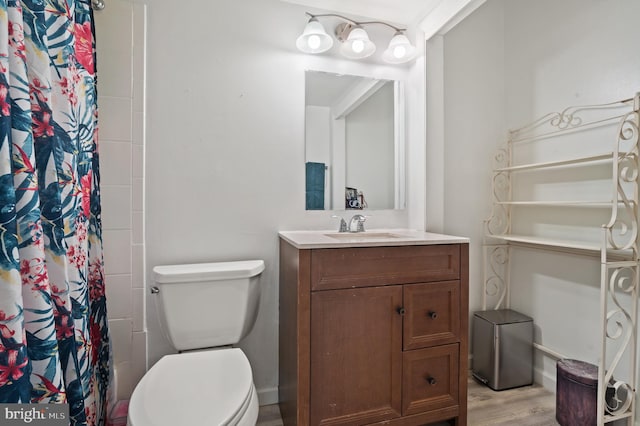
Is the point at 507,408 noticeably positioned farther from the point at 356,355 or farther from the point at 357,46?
the point at 357,46

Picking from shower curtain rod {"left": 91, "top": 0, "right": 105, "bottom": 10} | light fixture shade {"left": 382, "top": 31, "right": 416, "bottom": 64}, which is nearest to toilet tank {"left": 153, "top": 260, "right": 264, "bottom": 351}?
shower curtain rod {"left": 91, "top": 0, "right": 105, "bottom": 10}

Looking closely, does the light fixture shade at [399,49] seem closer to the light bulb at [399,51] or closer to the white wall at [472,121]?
the light bulb at [399,51]

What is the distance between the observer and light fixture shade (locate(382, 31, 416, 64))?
1.82 m

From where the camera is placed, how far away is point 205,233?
163 centimetres

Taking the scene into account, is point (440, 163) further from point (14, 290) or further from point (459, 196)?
point (14, 290)

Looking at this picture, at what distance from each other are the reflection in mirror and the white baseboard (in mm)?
1045

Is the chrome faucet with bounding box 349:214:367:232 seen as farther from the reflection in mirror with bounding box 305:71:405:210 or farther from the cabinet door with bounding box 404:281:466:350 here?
the cabinet door with bounding box 404:281:466:350

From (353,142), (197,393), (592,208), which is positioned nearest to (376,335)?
(197,393)

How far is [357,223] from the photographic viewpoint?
70.3 inches

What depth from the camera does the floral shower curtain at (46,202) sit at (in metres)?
0.66

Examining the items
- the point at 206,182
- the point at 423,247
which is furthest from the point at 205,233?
the point at 423,247

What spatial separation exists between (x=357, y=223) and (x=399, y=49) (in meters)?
1.05

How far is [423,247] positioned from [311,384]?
2.52ft

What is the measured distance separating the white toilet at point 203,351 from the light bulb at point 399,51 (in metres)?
1.45
